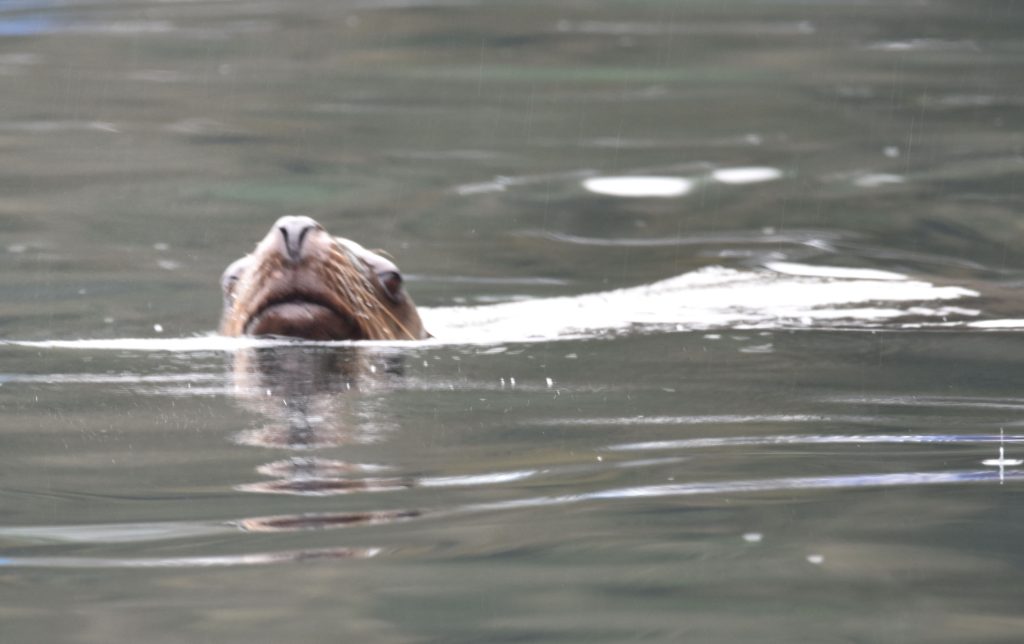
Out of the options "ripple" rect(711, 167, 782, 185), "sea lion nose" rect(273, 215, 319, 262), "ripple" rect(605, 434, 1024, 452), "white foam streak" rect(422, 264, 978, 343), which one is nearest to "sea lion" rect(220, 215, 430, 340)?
"sea lion nose" rect(273, 215, 319, 262)

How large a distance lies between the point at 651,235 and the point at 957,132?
355 cm

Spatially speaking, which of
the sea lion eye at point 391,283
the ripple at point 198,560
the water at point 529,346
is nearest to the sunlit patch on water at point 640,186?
the water at point 529,346

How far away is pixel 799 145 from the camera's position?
12430mm

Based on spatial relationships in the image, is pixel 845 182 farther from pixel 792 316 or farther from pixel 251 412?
pixel 251 412

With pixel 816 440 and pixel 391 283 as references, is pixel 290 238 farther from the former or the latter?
pixel 816 440

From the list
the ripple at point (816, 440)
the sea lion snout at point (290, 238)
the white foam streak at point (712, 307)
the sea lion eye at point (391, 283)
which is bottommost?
the ripple at point (816, 440)

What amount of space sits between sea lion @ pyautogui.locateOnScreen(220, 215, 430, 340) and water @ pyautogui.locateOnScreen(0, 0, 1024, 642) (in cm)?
15

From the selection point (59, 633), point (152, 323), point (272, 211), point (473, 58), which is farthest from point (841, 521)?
point (473, 58)

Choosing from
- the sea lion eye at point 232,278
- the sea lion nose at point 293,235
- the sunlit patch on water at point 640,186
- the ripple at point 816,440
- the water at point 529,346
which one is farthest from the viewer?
the sunlit patch on water at point 640,186

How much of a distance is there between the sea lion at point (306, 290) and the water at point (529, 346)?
145 millimetres

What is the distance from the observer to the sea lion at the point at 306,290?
6.49 m

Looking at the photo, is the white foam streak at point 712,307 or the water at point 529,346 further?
the white foam streak at point 712,307

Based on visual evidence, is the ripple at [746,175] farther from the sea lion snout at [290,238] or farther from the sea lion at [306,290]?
the sea lion snout at [290,238]

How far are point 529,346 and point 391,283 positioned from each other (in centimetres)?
58
